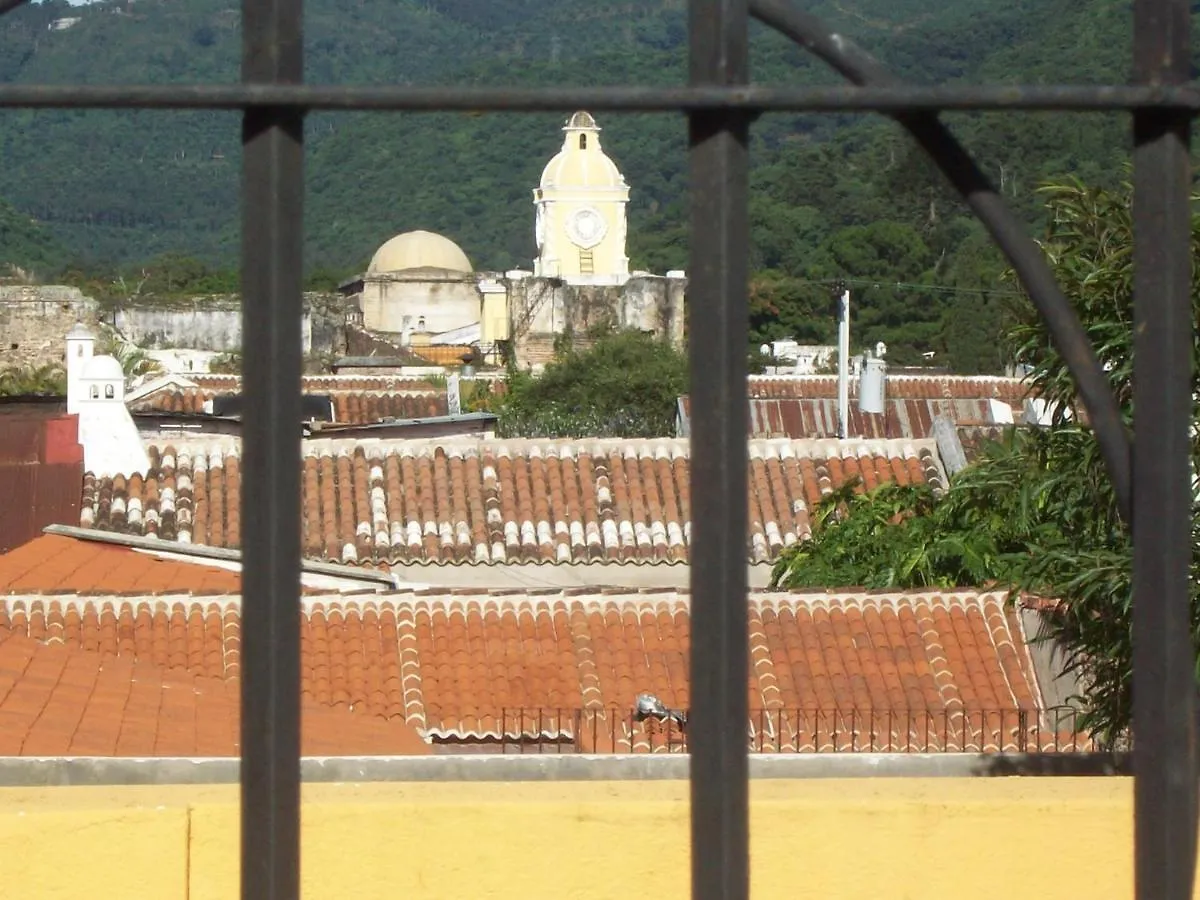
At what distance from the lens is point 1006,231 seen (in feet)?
7.16

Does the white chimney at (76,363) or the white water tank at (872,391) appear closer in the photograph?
the white chimney at (76,363)

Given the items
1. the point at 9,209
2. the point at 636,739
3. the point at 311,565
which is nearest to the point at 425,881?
the point at 636,739

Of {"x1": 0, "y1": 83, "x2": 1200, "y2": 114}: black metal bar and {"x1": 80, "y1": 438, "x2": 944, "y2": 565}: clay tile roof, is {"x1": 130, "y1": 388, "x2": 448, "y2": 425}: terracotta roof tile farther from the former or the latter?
{"x1": 0, "y1": 83, "x2": 1200, "y2": 114}: black metal bar

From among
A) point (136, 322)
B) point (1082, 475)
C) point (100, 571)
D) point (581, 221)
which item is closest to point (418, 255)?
point (581, 221)

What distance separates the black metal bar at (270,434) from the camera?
213cm

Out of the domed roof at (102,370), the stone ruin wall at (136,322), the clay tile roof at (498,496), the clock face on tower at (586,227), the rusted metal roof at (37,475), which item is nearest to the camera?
the rusted metal roof at (37,475)

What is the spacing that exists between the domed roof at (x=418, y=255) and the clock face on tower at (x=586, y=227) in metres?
5.94

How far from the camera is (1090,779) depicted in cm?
262

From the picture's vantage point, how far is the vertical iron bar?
2119 mm

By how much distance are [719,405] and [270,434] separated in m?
0.53

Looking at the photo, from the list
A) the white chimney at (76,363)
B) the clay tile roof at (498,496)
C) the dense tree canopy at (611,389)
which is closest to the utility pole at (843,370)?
the dense tree canopy at (611,389)

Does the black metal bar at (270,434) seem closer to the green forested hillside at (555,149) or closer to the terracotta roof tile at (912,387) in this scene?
the terracotta roof tile at (912,387)

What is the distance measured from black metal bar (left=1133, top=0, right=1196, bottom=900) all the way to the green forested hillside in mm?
34607

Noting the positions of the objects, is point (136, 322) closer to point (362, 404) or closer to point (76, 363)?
point (362, 404)
